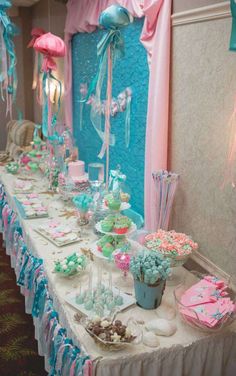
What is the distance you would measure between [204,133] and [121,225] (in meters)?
0.68

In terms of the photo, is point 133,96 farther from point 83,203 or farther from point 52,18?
point 52,18

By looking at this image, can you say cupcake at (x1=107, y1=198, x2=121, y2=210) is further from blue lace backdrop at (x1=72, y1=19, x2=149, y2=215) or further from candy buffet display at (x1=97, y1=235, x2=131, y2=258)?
blue lace backdrop at (x1=72, y1=19, x2=149, y2=215)

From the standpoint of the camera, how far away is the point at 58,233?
238cm

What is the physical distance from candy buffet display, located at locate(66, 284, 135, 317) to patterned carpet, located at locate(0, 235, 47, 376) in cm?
79

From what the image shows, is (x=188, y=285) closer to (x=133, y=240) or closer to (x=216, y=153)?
(x=133, y=240)

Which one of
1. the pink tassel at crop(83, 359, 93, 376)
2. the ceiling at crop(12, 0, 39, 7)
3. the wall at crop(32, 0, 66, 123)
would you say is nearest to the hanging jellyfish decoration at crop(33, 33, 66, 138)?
the wall at crop(32, 0, 66, 123)

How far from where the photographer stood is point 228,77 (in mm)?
1759

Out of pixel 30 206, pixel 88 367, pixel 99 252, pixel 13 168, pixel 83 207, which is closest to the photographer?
pixel 88 367

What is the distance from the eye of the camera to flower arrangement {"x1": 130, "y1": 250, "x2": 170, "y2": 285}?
1.60 m

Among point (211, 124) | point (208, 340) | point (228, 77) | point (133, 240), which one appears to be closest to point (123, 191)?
point (133, 240)

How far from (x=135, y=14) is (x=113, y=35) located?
30 cm

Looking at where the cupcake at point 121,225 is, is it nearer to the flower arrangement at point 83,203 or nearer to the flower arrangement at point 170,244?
the flower arrangement at point 170,244

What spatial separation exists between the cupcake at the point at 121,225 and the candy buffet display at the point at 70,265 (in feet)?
0.83

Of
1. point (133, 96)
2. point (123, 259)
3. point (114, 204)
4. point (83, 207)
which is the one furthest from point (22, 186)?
point (123, 259)
